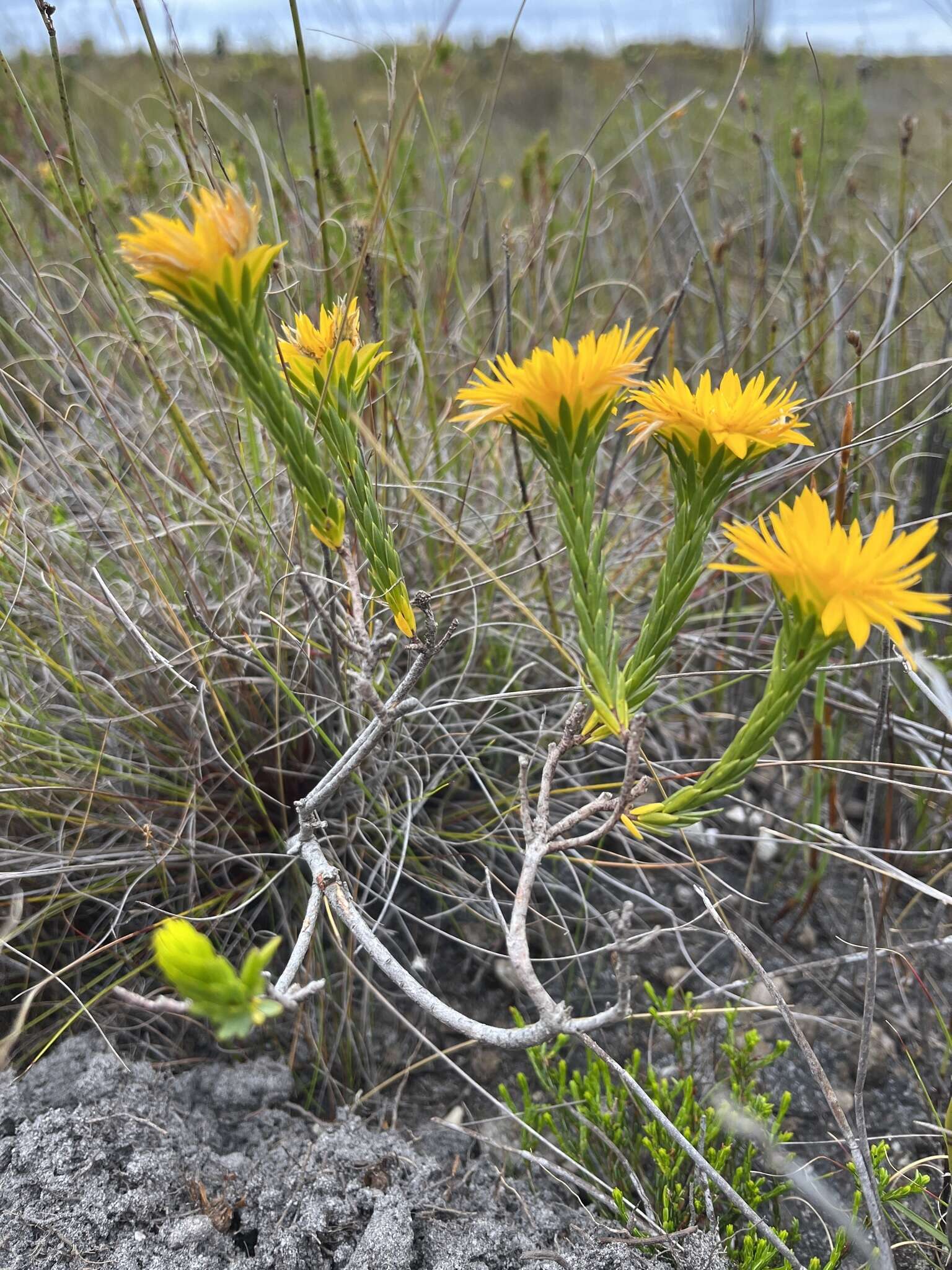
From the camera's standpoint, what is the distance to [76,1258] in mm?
943

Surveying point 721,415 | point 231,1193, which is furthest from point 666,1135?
point 721,415

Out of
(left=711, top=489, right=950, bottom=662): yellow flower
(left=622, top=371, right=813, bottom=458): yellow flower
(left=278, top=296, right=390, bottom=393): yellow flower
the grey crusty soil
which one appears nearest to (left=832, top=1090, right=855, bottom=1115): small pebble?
the grey crusty soil

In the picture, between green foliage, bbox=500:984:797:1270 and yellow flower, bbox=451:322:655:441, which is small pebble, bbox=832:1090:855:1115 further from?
yellow flower, bbox=451:322:655:441

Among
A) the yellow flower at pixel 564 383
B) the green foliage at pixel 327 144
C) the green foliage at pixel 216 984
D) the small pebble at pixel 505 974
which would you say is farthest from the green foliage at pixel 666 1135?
the green foliage at pixel 327 144

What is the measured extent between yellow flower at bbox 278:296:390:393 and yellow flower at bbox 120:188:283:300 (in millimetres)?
157

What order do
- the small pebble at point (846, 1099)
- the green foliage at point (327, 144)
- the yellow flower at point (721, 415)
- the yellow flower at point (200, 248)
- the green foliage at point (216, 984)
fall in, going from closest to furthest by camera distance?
the green foliage at point (216, 984)
the yellow flower at point (200, 248)
the yellow flower at point (721, 415)
the small pebble at point (846, 1099)
the green foliage at point (327, 144)

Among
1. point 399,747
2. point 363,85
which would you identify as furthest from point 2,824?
point 363,85

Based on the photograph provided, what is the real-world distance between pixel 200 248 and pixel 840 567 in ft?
1.81

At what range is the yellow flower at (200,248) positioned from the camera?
→ 62 centimetres

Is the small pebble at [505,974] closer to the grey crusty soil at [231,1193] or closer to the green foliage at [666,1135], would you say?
the green foliage at [666,1135]

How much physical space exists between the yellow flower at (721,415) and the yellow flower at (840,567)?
86 mm

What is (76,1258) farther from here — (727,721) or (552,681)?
A: (727,721)

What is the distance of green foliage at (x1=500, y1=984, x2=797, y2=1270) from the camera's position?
102 centimetres

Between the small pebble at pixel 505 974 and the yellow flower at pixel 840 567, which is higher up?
the yellow flower at pixel 840 567
